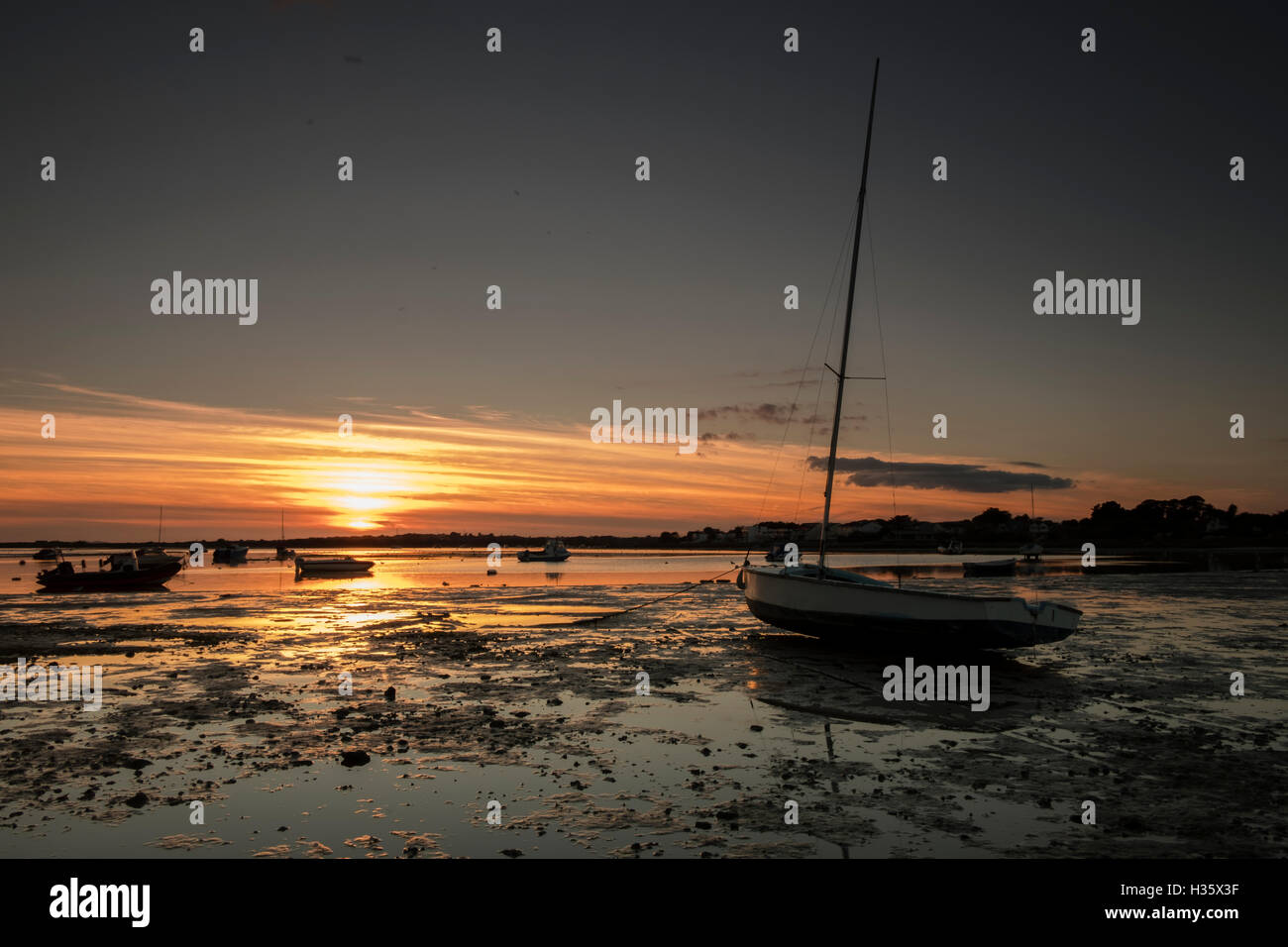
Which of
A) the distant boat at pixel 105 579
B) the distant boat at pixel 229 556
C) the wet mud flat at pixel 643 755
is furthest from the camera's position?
the distant boat at pixel 229 556

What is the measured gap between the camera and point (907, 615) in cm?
2064

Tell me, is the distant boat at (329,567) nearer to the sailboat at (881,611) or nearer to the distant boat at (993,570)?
the distant boat at (993,570)

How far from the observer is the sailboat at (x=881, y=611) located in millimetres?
19625

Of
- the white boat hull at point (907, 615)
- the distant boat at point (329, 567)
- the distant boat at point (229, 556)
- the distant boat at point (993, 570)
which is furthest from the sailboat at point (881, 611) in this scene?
the distant boat at point (229, 556)

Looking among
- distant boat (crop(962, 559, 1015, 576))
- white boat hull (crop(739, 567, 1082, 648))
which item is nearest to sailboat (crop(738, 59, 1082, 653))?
white boat hull (crop(739, 567, 1082, 648))

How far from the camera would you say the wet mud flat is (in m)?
8.46

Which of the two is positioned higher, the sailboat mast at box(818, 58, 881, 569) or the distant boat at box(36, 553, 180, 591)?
the sailboat mast at box(818, 58, 881, 569)

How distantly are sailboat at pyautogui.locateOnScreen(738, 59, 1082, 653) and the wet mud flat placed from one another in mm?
817

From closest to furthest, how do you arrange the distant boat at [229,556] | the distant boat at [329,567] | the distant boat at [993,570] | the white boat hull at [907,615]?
the white boat hull at [907,615] < the distant boat at [993,570] < the distant boat at [329,567] < the distant boat at [229,556]

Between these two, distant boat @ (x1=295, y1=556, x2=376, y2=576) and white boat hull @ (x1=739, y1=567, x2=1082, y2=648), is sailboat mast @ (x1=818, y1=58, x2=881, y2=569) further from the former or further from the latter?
distant boat @ (x1=295, y1=556, x2=376, y2=576)

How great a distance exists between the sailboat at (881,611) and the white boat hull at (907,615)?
0.9 inches

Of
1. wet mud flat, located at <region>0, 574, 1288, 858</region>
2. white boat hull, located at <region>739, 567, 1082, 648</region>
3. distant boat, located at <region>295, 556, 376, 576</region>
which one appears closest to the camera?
wet mud flat, located at <region>0, 574, 1288, 858</region>
